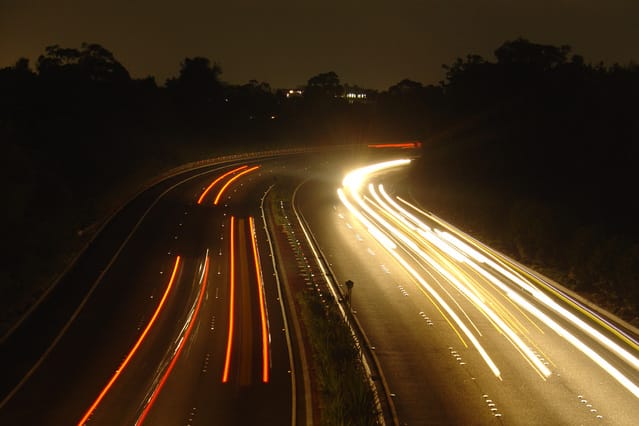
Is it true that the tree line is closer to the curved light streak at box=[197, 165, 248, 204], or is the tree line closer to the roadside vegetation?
the curved light streak at box=[197, 165, 248, 204]

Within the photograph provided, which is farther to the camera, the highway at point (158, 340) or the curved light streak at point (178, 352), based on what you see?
the highway at point (158, 340)

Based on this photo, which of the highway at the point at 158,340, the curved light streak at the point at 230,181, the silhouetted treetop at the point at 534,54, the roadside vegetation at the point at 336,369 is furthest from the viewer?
the silhouetted treetop at the point at 534,54

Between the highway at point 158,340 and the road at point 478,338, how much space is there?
3.63m

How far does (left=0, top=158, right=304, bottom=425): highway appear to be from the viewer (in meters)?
16.5

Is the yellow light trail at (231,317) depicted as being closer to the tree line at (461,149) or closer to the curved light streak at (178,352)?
the curved light streak at (178,352)

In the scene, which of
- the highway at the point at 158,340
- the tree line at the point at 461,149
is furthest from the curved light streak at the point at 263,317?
the tree line at the point at 461,149

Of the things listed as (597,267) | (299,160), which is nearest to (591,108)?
(597,267)

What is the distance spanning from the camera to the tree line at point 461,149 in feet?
105

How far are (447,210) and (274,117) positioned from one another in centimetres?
8727

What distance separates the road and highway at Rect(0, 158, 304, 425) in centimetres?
363

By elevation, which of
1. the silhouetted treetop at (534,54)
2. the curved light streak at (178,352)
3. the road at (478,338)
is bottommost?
the road at (478,338)

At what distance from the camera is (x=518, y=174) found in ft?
151

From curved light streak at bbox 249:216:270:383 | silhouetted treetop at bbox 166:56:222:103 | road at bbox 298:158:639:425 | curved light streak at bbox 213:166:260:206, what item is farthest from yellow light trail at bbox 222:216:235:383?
silhouetted treetop at bbox 166:56:222:103

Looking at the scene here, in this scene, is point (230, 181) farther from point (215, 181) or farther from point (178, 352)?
point (178, 352)
